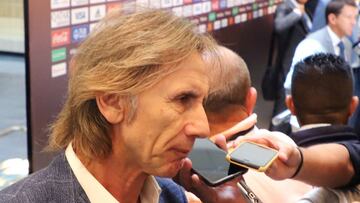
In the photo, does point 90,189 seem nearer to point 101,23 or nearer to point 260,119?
point 101,23

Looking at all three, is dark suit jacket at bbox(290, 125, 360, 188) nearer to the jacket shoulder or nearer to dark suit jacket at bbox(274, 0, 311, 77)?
the jacket shoulder

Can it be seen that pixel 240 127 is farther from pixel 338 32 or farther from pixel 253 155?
pixel 338 32

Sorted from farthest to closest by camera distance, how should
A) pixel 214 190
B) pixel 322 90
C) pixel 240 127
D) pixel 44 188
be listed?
pixel 322 90 → pixel 240 127 → pixel 214 190 → pixel 44 188

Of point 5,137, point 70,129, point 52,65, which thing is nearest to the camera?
point 70,129

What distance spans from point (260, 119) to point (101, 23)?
162 inches

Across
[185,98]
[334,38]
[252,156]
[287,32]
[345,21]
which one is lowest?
[287,32]

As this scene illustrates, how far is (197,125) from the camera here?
115 centimetres

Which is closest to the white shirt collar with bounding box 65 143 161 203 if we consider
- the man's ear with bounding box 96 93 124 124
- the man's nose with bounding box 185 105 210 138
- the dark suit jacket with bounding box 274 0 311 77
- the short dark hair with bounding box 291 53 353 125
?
the man's ear with bounding box 96 93 124 124

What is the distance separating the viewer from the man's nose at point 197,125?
1.14 metres

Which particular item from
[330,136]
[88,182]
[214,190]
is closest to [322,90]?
[330,136]

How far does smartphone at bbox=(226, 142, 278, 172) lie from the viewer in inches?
46.2

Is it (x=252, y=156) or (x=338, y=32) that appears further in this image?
(x=338, y=32)

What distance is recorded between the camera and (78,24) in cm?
263

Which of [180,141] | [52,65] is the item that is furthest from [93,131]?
[52,65]
